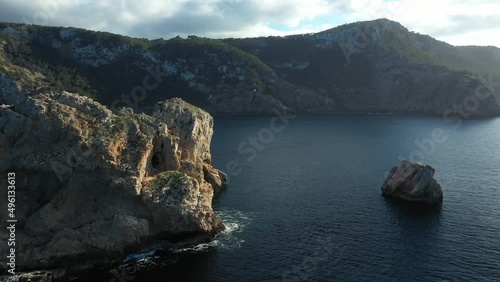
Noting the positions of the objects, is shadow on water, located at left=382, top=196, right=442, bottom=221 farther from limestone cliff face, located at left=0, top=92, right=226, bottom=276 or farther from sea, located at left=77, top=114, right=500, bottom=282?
limestone cliff face, located at left=0, top=92, right=226, bottom=276

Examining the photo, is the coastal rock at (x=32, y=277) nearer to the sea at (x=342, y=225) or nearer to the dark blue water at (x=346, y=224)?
the sea at (x=342, y=225)

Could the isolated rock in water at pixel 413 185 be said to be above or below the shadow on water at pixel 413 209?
above

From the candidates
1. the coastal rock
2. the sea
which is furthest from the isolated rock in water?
the coastal rock

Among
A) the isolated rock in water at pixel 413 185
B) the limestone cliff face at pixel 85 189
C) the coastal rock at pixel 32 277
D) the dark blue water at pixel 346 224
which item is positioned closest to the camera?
the coastal rock at pixel 32 277

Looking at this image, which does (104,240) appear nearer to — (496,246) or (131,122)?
(131,122)

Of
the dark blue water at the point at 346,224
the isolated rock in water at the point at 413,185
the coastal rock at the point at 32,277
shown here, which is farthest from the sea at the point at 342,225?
the coastal rock at the point at 32,277
